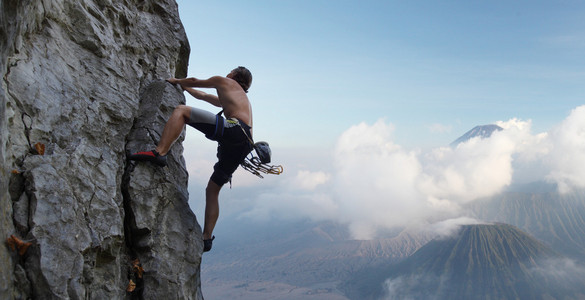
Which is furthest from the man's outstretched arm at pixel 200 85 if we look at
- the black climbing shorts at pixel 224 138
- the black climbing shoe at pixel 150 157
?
the black climbing shoe at pixel 150 157

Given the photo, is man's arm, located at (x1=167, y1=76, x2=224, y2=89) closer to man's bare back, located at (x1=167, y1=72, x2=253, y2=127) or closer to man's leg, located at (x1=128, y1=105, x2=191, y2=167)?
man's bare back, located at (x1=167, y1=72, x2=253, y2=127)

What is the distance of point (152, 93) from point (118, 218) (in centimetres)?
303

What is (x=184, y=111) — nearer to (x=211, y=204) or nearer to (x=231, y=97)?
(x=231, y=97)

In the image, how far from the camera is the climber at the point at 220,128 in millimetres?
6281

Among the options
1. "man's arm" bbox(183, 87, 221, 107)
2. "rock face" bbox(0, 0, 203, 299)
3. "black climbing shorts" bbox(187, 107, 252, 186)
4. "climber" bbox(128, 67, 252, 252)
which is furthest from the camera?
"man's arm" bbox(183, 87, 221, 107)

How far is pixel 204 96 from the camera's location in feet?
27.1

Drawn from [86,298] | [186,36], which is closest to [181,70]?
[186,36]

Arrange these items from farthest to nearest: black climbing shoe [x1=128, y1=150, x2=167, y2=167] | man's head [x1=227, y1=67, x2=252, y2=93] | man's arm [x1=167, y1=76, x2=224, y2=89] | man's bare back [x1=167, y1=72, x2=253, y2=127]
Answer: man's head [x1=227, y1=67, x2=252, y2=93]
man's arm [x1=167, y1=76, x2=224, y2=89]
man's bare back [x1=167, y1=72, x2=253, y2=127]
black climbing shoe [x1=128, y1=150, x2=167, y2=167]

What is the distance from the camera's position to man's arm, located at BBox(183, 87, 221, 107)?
8156 mm

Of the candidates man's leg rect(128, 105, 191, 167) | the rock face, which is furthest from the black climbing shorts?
the rock face

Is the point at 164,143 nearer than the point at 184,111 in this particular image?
Yes

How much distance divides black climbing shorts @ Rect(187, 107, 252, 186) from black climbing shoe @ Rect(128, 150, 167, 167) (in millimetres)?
815

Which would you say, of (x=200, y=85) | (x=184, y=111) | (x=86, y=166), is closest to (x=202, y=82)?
(x=200, y=85)

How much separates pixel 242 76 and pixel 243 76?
0.07 feet
